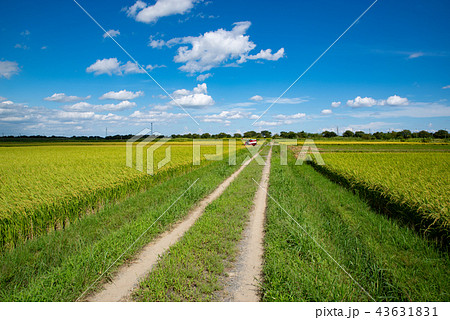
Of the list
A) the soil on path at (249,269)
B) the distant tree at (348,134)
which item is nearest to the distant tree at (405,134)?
the distant tree at (348,134)

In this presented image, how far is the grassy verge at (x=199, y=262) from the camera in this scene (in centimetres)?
384

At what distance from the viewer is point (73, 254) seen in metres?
5.10

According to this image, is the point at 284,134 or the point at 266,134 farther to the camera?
the point at 266,134

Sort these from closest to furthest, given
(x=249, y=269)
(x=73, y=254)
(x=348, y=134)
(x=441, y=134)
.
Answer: (x=249, y=269) → (x=73, y=254) → (x=441, y=134) → (x=348, y=134)

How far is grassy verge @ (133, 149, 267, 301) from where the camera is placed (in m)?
3.84

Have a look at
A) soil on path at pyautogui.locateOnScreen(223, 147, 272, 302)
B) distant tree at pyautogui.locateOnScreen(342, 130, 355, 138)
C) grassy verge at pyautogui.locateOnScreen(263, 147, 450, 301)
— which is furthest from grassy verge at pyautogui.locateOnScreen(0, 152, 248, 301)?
distant tree at pyautogui.locateOnScreen(342, 130, 355, 138)

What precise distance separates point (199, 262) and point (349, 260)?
9.96 feet

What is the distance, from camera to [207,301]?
370 cm

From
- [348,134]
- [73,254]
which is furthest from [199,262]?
[348,134]

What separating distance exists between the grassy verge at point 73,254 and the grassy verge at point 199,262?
38.8 inches

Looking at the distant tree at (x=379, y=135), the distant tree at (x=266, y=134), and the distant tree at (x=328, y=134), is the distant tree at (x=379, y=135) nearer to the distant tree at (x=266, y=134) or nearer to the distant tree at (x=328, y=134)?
the distant tree at (x=328, y=134)

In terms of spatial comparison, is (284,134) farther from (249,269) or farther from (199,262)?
(199,262)
